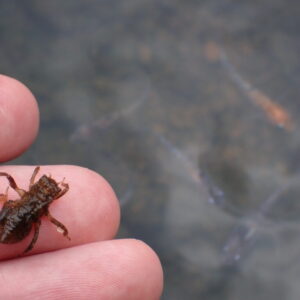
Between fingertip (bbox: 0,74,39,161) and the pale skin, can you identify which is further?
fingertip (bbox: 0,74,39,161)

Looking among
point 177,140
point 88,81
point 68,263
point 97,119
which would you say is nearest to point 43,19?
point 88,81

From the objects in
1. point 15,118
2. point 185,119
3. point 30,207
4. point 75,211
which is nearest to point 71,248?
point 75,211

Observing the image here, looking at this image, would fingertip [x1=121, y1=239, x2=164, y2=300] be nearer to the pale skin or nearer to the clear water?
the pale skin

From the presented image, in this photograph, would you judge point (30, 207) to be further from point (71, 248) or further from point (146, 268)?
point (146, 268)

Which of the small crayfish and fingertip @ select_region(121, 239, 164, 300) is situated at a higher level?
the small crayfish

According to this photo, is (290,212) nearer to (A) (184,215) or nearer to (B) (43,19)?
(A) (184,215)

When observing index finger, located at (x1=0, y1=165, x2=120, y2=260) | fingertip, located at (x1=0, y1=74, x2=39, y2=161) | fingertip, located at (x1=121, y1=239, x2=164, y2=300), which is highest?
fingertip, located at (x1=0, y1=74, x2=39, y2=161)

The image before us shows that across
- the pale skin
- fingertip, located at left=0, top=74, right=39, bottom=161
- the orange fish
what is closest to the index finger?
the pale skin
